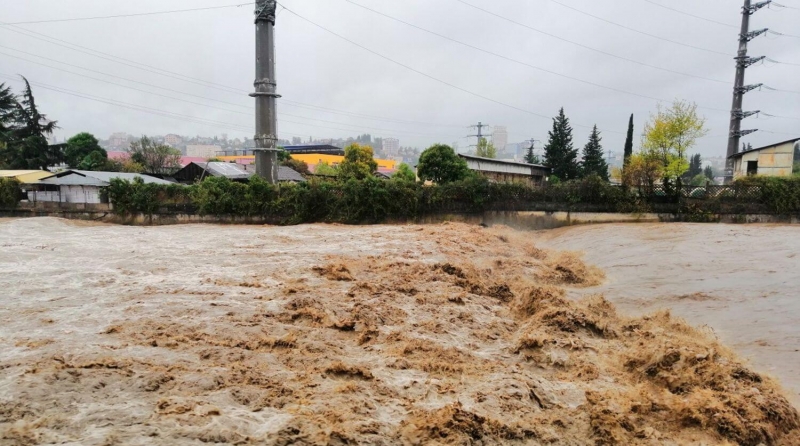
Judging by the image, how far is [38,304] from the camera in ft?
19.8

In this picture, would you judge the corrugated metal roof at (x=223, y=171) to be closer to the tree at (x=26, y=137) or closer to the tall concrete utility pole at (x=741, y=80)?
the tree at (x=26, y=137)

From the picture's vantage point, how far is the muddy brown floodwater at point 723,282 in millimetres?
4949

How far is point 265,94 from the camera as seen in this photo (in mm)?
22016

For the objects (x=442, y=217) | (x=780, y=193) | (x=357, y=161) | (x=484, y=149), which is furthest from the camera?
(x=484, y=149)

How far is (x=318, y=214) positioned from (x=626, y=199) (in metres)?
12.4

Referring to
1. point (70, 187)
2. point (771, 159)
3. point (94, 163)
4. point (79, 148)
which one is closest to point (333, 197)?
point (70, 187)

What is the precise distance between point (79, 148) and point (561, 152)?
41.3 metres

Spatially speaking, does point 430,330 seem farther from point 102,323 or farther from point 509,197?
point 509,197

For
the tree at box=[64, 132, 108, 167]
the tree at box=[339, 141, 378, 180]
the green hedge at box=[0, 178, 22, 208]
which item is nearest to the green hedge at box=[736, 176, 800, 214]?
the tree at box=[339, 141, 378, 180]

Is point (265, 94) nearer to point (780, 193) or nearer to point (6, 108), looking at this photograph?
point (780, 193)

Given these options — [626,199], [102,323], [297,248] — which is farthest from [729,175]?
[102,323]

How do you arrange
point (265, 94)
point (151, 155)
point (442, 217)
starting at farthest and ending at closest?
point (151, 155) < point (265, 94) < point (442, 217)

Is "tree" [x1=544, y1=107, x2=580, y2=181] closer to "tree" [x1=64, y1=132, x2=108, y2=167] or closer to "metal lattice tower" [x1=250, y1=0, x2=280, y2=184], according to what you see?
"metal lattice tower" [x1=250, y1=0, x2=280, y2=184]

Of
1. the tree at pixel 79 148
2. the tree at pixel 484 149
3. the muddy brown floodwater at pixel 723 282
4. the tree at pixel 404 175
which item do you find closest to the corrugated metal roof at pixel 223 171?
the tree at pixel 404 175
